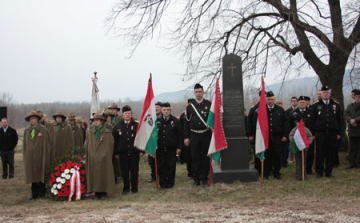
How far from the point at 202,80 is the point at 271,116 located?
14.9 feet

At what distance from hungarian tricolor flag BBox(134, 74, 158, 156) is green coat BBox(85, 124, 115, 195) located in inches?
26.7

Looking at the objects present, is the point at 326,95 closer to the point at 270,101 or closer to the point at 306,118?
the point at 306,118

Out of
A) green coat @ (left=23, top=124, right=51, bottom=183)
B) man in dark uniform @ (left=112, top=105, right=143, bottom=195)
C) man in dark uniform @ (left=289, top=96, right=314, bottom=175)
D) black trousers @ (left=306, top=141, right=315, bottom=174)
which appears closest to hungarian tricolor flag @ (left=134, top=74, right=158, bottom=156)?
man in dark uniform @ (left=112, top=105, right=143, bottom=195)

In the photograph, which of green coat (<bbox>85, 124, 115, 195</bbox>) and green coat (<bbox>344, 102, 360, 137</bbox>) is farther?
green coat (<bbox>344, 102, 360, 137</bbox>)

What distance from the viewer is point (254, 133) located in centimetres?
934

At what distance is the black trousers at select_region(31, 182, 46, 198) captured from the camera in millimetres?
8172

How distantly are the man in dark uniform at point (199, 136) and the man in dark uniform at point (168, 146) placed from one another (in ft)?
0.89

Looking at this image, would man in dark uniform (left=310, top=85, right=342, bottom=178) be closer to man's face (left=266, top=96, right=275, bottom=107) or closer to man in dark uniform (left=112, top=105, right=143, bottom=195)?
man's face (left=266, top=96, right=275, bottom=107)

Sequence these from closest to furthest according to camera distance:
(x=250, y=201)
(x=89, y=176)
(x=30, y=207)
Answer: (x=250, y=201), (x=30, y=207), (x=89, y=176)

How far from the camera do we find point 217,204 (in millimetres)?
6512

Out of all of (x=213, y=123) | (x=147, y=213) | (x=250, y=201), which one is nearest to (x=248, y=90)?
(x=213, y=123)

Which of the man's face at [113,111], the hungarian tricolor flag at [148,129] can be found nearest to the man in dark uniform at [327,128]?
the hungarian tricolor flag at [148,129]

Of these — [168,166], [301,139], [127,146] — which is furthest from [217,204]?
[301,139]

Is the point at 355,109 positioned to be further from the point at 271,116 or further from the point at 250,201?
the point at 250,201
